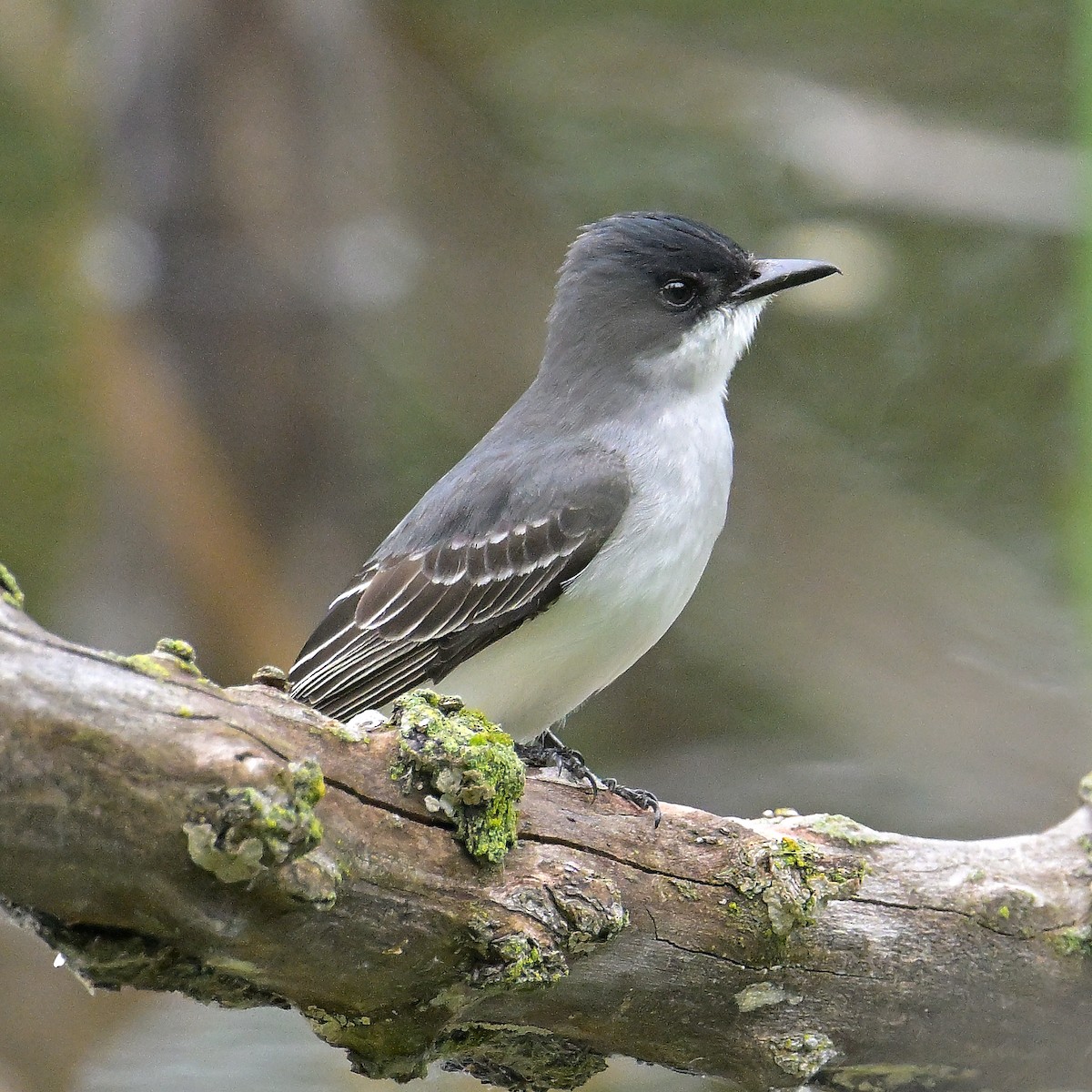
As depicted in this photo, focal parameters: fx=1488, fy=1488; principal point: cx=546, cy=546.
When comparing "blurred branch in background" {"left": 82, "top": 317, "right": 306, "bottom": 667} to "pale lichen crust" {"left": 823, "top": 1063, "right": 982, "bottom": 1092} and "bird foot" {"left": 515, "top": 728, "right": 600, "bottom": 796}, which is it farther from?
"pale lichen crust" {"left": 823, "top": 1063, "right": 982, "bottom": 1092}

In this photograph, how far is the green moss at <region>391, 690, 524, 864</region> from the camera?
116 inches

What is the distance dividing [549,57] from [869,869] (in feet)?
18.7

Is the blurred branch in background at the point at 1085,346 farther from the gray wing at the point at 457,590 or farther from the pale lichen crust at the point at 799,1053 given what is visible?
the gray wing at the point at 457,590

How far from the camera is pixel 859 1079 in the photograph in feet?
11.8

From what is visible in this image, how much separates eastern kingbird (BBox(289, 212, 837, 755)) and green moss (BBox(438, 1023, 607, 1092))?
4.23ft

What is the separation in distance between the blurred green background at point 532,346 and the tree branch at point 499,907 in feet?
4.56

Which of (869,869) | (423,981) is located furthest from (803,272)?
(423,981)

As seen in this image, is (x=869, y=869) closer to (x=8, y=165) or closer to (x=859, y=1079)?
(x=859, y=1079)

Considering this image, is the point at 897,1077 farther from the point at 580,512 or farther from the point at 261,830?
the point at 261,830

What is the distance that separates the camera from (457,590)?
4.59 metres

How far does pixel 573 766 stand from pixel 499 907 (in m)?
1.17

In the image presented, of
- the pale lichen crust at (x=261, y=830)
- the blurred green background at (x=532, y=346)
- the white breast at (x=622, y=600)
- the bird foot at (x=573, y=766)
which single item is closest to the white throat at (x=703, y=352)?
the white breast at (x=622, y=600)

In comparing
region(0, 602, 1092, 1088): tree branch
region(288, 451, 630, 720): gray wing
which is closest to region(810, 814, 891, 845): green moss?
region(0, 602, 1092, 1088): tree branch

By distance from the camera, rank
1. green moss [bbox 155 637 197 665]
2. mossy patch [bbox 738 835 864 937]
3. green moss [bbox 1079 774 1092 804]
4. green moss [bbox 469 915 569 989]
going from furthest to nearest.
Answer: green moss [bbox 1079 774 1092 804], mossy patch [bbox 738 835 864 937], green moss [bbox 469 915 569 989], green moss [bbox 155 637 197 665]
